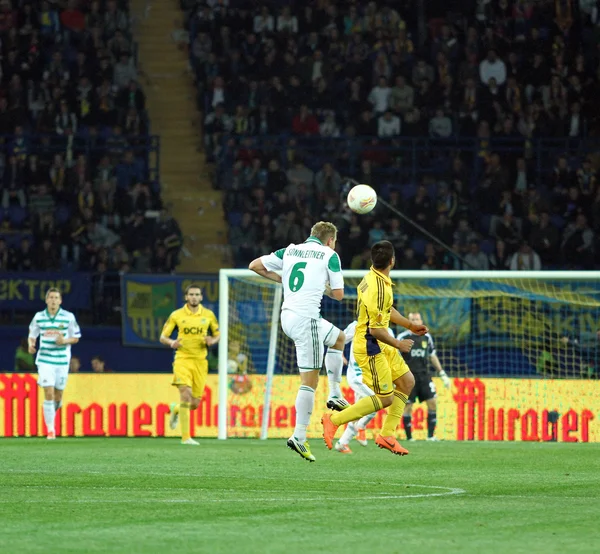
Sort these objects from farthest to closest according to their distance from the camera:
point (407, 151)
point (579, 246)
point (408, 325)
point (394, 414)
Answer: point (407, 151) < point (579, 246) < point (394, 414) < point (408, 325)

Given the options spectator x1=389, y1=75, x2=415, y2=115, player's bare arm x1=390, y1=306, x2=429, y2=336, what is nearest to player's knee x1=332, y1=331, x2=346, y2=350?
player's bare arm x1=390, y1=306, x2=429, y2=336

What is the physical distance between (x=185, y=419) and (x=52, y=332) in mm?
2465

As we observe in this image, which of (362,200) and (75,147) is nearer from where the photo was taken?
(362,200)

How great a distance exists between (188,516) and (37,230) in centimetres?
1693

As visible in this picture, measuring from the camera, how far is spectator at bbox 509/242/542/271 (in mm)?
23259

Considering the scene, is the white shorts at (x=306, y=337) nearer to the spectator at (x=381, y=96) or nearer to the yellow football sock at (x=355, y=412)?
the yellow football sock at (x=355, y=412)

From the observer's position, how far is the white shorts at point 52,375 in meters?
18.7

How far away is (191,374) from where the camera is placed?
699 inches

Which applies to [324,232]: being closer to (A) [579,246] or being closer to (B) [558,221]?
(A) [579,246]

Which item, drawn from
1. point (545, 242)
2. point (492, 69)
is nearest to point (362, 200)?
point (545, 242)

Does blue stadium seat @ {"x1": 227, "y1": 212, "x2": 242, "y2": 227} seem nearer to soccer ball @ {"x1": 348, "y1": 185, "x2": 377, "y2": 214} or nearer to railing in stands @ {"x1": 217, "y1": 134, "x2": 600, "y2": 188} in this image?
railing in stands @ {"x1": 217, "y1": 134, "x2": 600, "y2": 188}

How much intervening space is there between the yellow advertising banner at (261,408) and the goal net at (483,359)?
19 mm

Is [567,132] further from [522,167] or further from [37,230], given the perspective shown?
[37,230]

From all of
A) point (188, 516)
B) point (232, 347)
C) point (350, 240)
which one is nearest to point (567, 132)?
point (350, 240)
